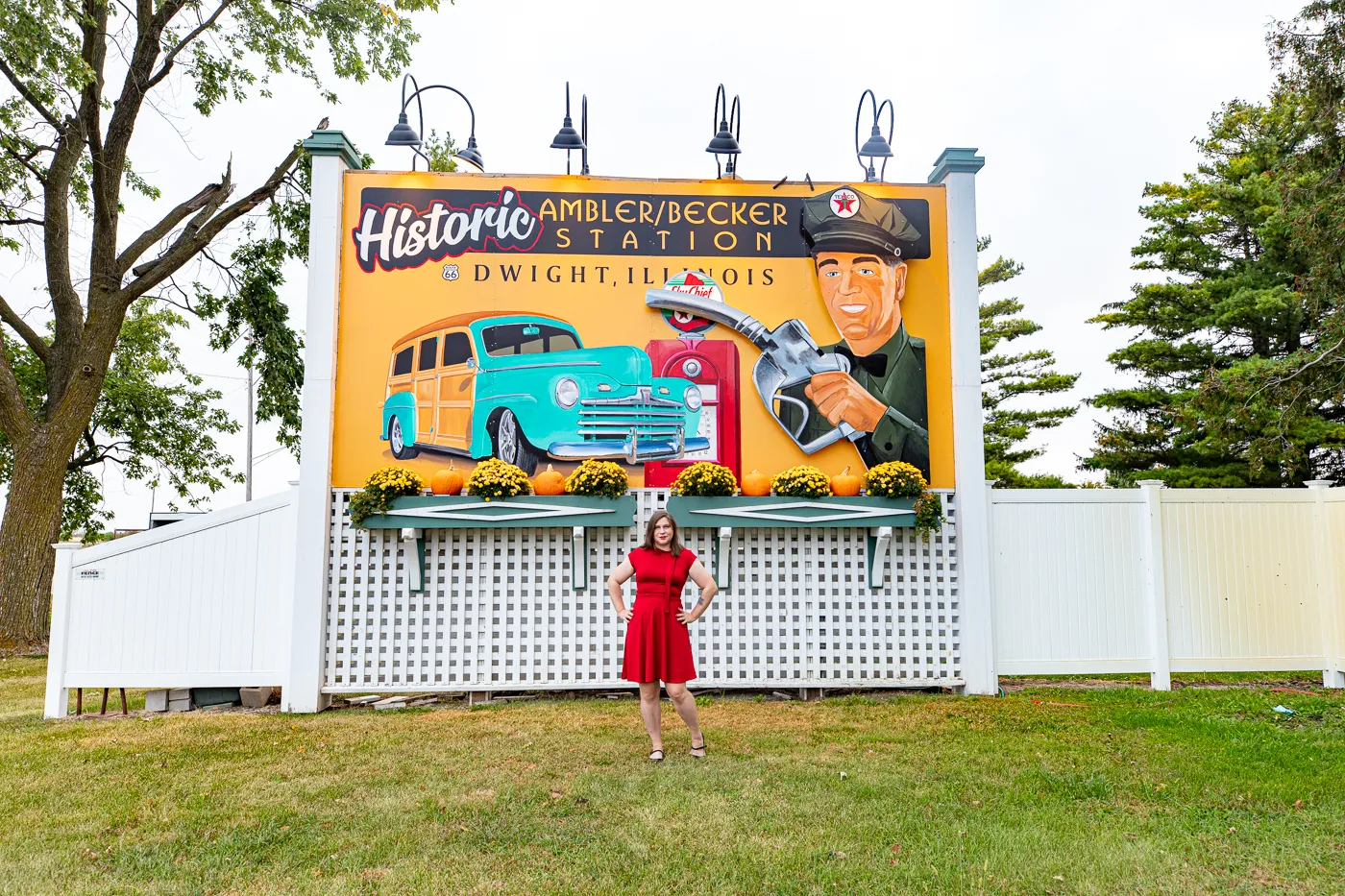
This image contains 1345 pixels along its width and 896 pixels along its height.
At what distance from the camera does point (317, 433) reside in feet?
24.6

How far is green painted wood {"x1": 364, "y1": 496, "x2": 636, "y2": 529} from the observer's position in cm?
719

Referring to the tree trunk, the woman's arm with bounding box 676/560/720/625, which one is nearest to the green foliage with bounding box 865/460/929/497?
the woman's arm with bounding box 676/560/720/625

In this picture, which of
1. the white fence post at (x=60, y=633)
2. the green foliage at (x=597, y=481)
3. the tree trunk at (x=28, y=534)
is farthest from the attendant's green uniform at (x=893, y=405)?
the tree trunk at (x=28, y=534)

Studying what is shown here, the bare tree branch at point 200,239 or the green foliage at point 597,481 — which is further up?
the bare tree branch at point 200,239

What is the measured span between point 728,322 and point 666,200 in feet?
4.21

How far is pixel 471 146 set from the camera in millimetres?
8523

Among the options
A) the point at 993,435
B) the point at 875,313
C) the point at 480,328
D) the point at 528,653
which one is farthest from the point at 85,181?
the point at 993,435

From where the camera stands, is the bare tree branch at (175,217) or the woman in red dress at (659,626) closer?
the woman in red dress at (659,626)

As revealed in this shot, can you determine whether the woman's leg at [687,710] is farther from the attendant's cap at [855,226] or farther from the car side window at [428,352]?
the attendant's cap at [855,226]

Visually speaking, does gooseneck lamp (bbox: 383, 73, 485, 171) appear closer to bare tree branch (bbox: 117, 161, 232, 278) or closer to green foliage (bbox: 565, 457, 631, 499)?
green foliage (bbox: 565, 457, 631, 499)

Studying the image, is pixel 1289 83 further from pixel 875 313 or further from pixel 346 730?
pixel 346 730

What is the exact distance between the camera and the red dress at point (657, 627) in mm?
5332

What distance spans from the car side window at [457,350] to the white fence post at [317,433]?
3.14 feet

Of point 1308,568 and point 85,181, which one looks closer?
point 1308,568
